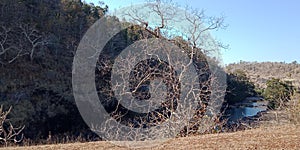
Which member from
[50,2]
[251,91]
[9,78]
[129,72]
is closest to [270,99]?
[251,91]

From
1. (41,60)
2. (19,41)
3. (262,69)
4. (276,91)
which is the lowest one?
(276,91)

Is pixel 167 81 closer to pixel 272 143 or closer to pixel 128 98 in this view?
pixel 128 98

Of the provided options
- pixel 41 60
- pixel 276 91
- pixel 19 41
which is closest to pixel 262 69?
pixel 276 91

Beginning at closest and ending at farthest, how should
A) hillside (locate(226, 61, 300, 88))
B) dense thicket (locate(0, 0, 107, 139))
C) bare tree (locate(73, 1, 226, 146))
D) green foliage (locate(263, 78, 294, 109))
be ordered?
Answer: bare tree (locate(73, 1, 226, 146)), green foliage (locate(263, 78, 294, 109)), dense thicket (locate(0, 0, 107, 139)), hillside (locate(226, 61, 300, 88))

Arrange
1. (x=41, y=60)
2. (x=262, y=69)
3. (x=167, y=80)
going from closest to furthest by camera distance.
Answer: (x=167, y=80) < (x=41, y=60) < (x=262, y=69)

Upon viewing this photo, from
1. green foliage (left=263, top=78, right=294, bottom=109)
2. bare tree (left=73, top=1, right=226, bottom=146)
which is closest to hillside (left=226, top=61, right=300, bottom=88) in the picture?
green foliage (left=263, top=78, right=294, bottom=109)

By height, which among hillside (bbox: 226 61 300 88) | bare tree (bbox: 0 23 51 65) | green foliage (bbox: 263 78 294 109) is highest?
bare tree (bbox: 0 23 51 65)

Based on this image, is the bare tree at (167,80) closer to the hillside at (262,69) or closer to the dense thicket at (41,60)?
the dense thicket at (41,60)

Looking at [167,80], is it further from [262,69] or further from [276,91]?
[262,69]

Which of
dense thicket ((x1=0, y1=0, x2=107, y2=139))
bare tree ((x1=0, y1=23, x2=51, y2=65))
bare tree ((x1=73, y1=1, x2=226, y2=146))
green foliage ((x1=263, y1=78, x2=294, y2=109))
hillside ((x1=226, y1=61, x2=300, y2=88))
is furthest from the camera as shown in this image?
bare tree ((x1=0, y1=23, x2=51, y2=65))

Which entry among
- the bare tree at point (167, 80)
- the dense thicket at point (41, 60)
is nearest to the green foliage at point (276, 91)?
the bare tree at point (167, 80)

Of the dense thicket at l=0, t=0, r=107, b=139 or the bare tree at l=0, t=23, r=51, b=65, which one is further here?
the bare tree at l=0, t=23, r=51, b=65

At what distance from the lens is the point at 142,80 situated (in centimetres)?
812

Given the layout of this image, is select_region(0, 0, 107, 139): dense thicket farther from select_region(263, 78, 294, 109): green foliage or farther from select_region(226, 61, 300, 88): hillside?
select_region(226, 61, 300, 88): hillside
